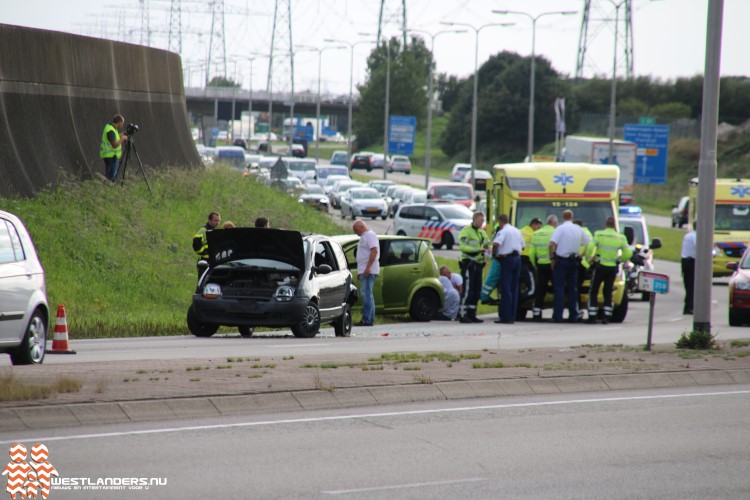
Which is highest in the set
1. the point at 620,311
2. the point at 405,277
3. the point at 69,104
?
the point at 69,104

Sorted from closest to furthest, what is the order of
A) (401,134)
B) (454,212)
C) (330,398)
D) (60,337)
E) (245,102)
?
(330,398), (60,337), (454,212), (401,134), (245,102)

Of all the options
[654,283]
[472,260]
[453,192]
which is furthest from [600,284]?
[453,192]

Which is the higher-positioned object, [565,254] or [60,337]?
[565,254]

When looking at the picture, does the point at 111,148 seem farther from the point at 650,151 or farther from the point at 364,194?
the point at 650,151

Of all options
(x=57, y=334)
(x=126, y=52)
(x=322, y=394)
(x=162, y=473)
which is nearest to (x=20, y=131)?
(x=126, y=52)

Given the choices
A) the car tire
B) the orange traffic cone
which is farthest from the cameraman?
the orange traffic cone

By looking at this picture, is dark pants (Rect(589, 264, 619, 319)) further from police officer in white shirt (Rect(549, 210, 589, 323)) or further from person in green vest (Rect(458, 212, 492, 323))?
person in green vest (Rect(458, 212, 492, 323))

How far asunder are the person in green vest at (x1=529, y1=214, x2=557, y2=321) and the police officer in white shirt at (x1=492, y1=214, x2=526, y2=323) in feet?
1.87

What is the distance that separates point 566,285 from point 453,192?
1289 inches

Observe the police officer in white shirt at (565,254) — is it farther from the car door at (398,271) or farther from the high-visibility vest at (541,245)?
the car door at (398,271)

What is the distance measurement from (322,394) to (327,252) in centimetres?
826

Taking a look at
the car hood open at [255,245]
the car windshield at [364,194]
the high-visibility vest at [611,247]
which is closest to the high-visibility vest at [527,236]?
the high-visibility vest at [611,247]

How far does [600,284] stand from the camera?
22.9m

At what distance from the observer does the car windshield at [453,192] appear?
181 ft
